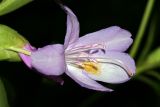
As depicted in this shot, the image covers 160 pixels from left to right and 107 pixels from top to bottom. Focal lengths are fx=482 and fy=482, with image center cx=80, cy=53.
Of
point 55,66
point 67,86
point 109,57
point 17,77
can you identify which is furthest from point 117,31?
point 67,86

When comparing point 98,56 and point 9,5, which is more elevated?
point 9,5

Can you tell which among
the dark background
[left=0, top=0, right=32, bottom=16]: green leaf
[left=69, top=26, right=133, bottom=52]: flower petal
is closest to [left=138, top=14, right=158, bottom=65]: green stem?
the dark background

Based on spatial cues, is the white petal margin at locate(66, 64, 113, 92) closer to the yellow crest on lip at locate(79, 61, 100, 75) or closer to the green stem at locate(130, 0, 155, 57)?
the yellow crest on lip at locate(79, 61, 100, 75)

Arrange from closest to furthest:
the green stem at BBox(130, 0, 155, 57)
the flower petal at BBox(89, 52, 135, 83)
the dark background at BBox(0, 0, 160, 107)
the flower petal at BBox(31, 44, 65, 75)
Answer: the flower petal at BBox(31, 44, 65, 75) < the flower petal at BBox(89, 52, 135, 83) < the green stem at BBox(130, 0, 155, 57) < the dark background at BBox(0, 0, 160, 107)

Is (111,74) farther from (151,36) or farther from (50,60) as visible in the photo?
(151,36)

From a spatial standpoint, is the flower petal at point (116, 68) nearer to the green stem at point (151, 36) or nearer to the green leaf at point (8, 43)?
the green leaf at point (8, 43)

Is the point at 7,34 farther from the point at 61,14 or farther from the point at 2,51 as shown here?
the point at 61,14

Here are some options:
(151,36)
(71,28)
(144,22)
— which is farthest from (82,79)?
(151,36)
